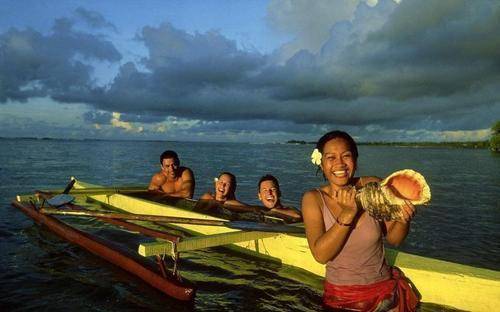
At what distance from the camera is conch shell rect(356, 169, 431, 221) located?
2.66 m

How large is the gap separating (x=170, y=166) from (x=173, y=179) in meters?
0.51

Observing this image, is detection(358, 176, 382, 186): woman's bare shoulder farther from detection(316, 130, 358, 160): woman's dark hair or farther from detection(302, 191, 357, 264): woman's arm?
detection(302, 191, 357, 264): woman's arm

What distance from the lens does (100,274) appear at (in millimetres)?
6316

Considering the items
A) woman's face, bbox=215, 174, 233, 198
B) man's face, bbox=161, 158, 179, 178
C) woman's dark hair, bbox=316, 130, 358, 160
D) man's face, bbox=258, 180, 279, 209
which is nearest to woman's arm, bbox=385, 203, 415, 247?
woman's dark hair, bbox=316, 130, 358, 160

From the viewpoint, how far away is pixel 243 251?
23.3 ft

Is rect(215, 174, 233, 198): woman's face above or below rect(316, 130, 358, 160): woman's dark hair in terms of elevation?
below

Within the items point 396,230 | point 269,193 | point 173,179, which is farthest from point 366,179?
point 173,179

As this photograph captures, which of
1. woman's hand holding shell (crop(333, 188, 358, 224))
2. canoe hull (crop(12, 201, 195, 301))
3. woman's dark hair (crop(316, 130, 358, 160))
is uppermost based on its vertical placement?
woman's dark hair (crop(316, 130, 358, 160))

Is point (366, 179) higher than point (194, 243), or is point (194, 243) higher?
point (366, 179)

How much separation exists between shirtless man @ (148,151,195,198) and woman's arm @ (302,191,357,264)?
7273 millimetres

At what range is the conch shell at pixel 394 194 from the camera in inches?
105

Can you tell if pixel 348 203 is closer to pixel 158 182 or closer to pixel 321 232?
pixel 321 232

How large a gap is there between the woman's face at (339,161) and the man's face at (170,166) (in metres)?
7.39

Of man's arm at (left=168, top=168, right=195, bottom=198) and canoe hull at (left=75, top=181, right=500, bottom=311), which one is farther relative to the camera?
man's arm at (left=168, top=168, right=195, bottom=198)
